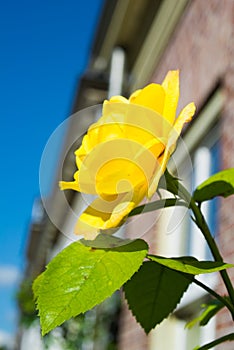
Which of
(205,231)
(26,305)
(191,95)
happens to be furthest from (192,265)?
(26,305)

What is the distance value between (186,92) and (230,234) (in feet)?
4.14

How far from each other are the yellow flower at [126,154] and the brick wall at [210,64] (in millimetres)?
1592

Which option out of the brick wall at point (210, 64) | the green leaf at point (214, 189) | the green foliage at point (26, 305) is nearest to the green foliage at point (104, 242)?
the green leaf at point (214, 189)

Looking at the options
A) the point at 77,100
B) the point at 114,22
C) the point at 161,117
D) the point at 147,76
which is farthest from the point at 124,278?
the point at 77,100

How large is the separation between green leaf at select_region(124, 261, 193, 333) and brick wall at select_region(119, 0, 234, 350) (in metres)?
1.41

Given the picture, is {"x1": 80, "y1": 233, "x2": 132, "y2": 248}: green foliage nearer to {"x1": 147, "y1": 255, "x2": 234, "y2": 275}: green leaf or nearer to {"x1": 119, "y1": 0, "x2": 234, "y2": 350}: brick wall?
{"x1": 147, "y1": 255, "x2": 234, "y2": 275}: green leaf

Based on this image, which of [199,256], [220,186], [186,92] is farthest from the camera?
[186,92]

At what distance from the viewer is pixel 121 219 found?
58 centimetres

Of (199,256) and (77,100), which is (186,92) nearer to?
(199,256)

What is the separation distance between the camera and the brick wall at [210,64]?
256 centimetres

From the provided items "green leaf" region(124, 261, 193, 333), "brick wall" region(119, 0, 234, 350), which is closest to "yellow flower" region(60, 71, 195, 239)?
"green leaf" region(124, 261, 193, 333)

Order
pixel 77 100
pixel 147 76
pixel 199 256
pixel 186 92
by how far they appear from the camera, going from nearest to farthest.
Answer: pixel 199 256, pixel 186 92, pixel 147 76, pixel 77 100

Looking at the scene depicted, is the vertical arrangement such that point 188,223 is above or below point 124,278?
below

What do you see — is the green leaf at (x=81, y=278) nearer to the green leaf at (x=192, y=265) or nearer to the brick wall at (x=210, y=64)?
the green leaf at (x=192, y=265)
